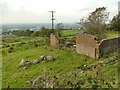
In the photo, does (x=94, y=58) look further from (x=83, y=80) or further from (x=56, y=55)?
(x=83, y=80)

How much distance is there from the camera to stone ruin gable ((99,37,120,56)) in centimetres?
2230

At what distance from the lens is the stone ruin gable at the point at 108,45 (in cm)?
2230

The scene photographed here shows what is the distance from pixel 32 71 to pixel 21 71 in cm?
169

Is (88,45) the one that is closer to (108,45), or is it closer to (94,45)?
(94,45)

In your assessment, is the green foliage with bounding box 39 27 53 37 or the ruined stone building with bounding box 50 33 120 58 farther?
the green foliage with bounding box 39 27 53 37

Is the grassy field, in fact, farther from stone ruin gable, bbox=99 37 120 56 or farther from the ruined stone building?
stone ruin gable, bbox=99 37 120 56

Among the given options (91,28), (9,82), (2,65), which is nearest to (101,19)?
(91,28)

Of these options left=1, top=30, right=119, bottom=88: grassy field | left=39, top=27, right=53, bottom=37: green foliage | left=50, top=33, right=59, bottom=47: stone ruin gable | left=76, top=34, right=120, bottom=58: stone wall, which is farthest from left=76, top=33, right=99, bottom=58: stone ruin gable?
left=39, top=27, right=53, bottom=37: green foliage

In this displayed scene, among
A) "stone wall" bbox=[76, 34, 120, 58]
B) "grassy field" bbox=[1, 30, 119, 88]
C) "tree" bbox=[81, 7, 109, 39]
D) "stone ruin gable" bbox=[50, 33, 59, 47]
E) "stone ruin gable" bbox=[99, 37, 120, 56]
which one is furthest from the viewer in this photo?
"tree" bbox=[81, 7, 109, 39]

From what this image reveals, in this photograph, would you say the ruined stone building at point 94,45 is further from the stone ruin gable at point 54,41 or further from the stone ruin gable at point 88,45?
the stone ruin gable at point 54,41

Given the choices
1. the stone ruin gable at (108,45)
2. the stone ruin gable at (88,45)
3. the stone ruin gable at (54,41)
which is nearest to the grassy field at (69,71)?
the stone ruin gable at (88,45)

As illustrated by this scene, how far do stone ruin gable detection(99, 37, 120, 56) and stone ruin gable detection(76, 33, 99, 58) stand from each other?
550 millimetres

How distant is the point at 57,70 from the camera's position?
803 inches

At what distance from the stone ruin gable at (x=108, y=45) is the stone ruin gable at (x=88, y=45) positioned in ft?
1.80
